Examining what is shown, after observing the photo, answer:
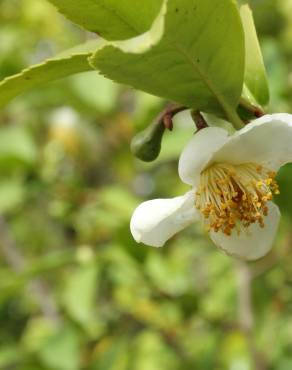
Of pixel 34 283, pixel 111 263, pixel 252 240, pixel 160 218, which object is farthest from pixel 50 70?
pixel 34 283

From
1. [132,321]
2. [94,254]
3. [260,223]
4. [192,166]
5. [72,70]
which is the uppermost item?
[72,70]

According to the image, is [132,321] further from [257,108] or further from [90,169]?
[257,108]

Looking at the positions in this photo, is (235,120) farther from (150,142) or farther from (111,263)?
(111,263)

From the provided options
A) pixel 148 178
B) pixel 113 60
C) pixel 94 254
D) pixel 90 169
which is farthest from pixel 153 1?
pixel 148 178

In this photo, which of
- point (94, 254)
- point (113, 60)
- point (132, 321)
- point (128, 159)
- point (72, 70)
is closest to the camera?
point (113, 60)

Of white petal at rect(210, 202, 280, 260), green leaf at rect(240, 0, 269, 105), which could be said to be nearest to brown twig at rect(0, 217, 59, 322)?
white petal at rect(210, 202, 280, 260)

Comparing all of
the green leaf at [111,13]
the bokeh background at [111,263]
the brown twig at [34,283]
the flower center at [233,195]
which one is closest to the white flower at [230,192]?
the flower center at [233,195]
